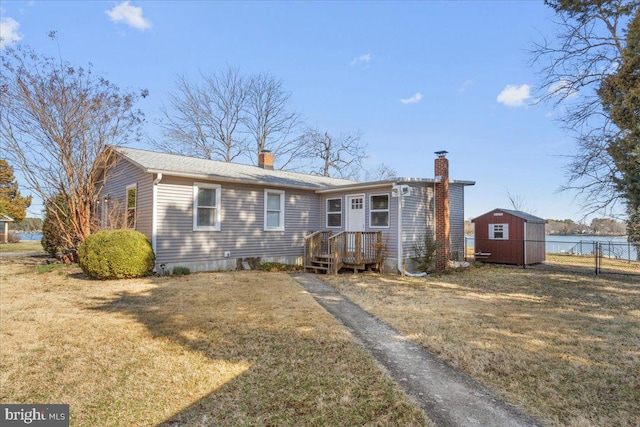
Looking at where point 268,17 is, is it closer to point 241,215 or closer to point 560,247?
point 241,215

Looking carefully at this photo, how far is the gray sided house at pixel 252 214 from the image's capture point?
10117mm

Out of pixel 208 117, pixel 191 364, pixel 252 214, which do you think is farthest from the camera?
pixel 208 117

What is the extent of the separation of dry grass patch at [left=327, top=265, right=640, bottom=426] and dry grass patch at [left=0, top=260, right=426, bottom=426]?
119cm

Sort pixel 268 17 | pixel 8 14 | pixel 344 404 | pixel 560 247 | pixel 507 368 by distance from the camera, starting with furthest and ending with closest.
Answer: pixel 560 247, pixel 268 17, pixel 8 14, pixel 507 368, pixel 344 404

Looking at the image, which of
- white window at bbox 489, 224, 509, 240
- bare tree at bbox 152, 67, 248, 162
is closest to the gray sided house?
white window at bbox 489, 224, 509, 240

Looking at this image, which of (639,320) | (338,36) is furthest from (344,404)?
(338,36)

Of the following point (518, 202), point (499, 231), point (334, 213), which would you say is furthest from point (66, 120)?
point (518, 202)

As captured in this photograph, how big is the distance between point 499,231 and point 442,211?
4.31 m

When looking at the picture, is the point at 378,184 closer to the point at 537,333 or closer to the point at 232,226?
the point at 232,226

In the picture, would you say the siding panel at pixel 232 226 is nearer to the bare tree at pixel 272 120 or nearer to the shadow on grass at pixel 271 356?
the shadow on grass at pixel 271 356

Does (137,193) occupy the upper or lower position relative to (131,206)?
upper

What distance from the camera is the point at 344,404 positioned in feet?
9.34

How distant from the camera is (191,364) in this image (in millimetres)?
3662

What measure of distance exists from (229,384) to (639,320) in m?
6.81
